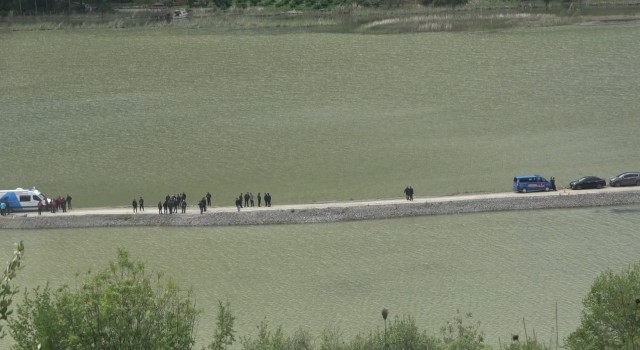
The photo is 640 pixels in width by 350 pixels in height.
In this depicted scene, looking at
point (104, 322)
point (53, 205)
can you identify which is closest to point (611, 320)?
point (104, 322)

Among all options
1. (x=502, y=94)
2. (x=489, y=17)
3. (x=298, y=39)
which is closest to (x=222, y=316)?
(x=502, y=94)

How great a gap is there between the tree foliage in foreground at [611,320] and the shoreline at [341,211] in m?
14.4

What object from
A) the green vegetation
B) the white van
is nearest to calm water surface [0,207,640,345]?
the white van

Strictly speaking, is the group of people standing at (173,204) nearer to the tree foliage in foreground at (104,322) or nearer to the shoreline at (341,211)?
the shoreline at (341,211)

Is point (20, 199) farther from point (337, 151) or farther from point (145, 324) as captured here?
point (145, 324)

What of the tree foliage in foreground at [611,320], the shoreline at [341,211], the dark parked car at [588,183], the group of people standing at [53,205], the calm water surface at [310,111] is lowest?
the tree foliage in foreground at [611,320]

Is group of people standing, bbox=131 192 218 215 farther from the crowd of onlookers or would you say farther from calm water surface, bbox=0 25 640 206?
calm water surface, bbox=0 25 640 206

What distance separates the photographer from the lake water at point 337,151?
Answer: 27.6m

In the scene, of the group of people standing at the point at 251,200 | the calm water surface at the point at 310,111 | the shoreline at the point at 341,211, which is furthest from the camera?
the calm water surface at the point at 310,111

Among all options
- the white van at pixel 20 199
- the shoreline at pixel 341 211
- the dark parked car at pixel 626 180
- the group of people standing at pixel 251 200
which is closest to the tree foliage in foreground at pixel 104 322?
the shoreline at pixel 341 211

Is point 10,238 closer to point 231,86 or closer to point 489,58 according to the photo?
point 231,86

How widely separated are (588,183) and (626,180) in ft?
3.99

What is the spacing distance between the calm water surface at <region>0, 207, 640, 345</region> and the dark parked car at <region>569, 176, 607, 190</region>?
1.91 metres

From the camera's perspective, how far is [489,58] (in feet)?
174
